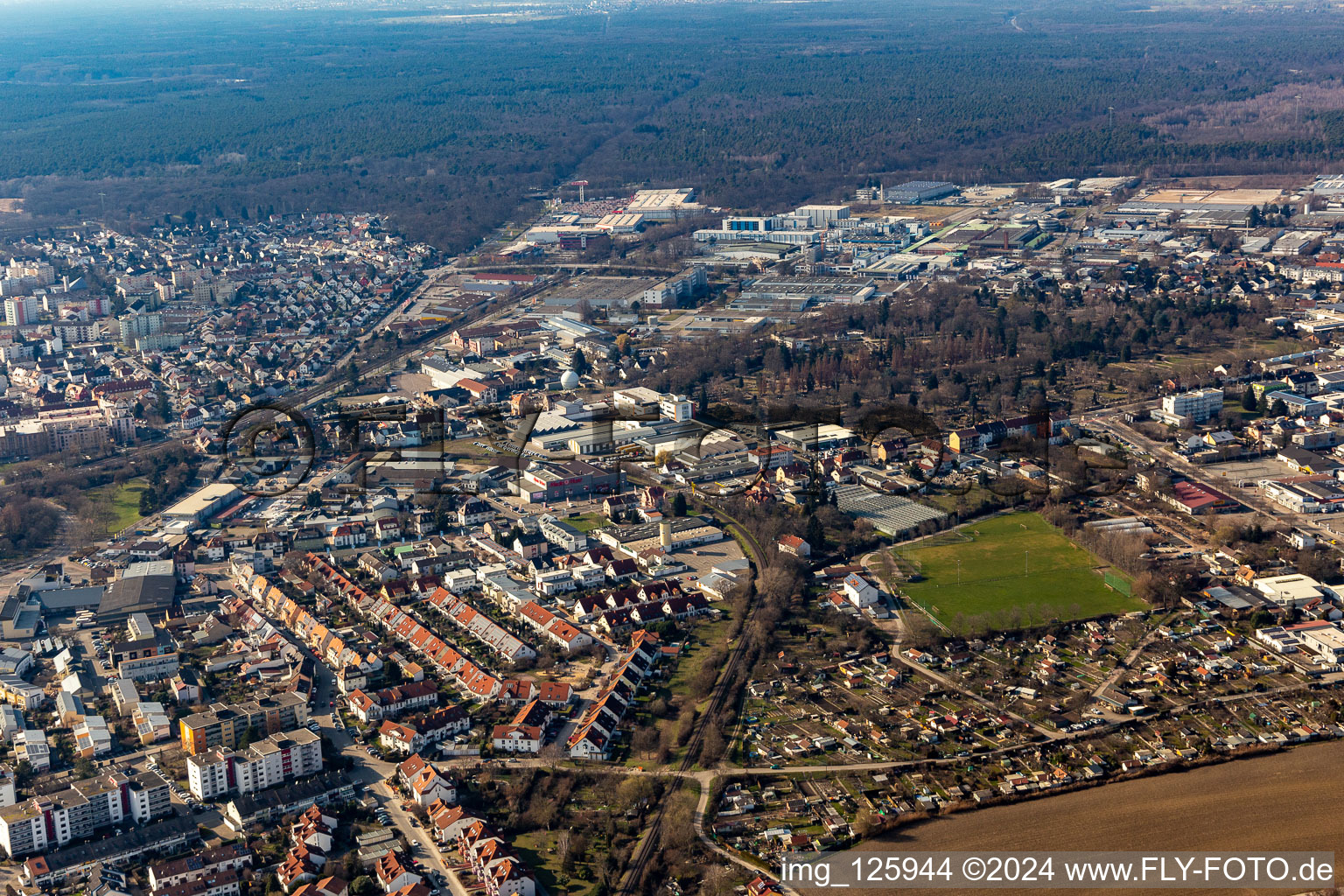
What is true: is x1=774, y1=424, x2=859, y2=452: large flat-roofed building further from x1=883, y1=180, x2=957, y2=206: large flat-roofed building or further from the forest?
x1=883, y1=180, x2=957, y2=206: large flat-roofed building

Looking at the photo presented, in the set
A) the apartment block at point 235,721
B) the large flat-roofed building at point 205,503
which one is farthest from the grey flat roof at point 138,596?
the apartment block at point 235,721

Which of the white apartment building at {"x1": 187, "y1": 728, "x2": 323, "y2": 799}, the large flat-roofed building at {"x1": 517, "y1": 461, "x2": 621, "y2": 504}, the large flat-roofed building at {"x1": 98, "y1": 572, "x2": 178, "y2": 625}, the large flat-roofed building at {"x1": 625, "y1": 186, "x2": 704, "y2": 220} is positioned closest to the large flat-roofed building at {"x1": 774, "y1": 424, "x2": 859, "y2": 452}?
the large flat-roofed building at {"x1": 517, "y1": 461, "x2": 621, "y2": 504}

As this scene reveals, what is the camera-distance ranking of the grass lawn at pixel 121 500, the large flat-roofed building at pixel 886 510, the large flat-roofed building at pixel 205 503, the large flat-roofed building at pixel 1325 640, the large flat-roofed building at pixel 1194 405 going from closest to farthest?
the large flat-roofed building at pixel 1325 640, the large flat-roofed building at pixel 886 510, the large flat-roofed building at pixel 205 503, the grass lawn at pixel 121 500, the large flat-roofed building at pixel 1194 405

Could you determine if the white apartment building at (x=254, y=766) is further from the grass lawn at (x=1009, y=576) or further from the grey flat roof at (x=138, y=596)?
the grass lawn at (x=1009, y=576)

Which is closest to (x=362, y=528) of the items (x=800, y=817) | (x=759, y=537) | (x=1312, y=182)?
(x=759, y=537)

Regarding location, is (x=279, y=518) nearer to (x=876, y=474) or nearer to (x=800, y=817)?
(x=876, y=474)

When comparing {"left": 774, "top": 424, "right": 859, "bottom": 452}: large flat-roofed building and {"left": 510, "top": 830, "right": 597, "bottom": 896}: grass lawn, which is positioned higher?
{"left": 774, "top": 424, "right": 859, "bottom": 452}: large flat-roofed building
